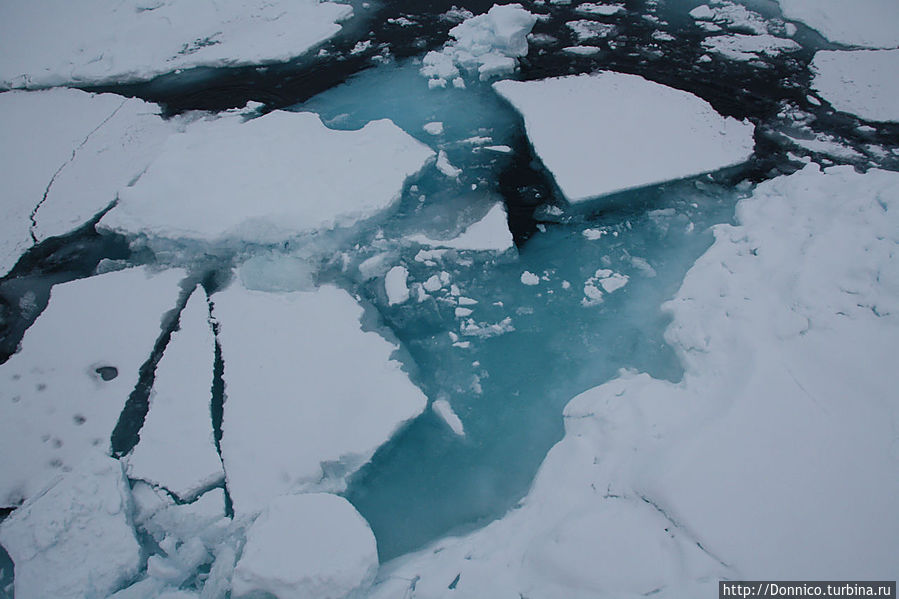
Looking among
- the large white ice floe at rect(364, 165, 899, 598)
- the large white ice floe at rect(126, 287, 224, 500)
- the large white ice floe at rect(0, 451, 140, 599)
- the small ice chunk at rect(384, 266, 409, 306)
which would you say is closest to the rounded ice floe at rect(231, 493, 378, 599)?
the large white ice floe at rect(364, 165, 899, 598)

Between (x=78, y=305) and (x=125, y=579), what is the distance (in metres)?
1.90

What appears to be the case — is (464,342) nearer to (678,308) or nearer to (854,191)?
(678,308)

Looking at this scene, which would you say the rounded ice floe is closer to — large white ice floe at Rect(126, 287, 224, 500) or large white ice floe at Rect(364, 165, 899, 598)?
large white ice floe at Rect(364, 165, 899, 598)

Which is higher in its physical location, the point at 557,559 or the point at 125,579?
the point at 557,559

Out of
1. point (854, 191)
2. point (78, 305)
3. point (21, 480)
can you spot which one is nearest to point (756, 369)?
point (854, 191)

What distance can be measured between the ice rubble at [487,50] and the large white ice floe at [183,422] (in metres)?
3.56

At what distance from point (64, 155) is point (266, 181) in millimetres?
2116

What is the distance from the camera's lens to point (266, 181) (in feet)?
12.8

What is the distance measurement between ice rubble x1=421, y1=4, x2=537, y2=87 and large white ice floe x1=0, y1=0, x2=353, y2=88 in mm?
1670

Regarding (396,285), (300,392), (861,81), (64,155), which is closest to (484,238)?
(396,285)

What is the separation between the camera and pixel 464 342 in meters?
3.08

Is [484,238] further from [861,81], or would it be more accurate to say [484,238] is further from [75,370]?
[861,81]

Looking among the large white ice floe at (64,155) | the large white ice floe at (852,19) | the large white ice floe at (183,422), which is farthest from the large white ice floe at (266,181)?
the large white ice floe at (852,19)

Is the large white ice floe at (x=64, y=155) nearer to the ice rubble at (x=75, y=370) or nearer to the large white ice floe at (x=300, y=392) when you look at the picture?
the ice rubble at (x=75, y=370)
